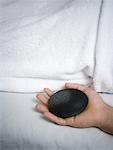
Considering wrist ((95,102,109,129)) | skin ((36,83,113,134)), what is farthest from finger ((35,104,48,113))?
wrist ((95,102,109,129))

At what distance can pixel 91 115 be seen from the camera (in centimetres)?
70

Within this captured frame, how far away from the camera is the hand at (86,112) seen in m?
0.69

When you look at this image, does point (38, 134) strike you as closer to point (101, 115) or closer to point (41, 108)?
point (41, 108)

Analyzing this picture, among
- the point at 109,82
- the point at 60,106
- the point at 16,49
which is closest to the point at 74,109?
the point at 60,106

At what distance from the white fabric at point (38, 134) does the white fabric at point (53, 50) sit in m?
0.10

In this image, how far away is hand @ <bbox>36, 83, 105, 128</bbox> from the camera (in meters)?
0.69

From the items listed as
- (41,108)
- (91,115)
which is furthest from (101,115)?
(41,108)

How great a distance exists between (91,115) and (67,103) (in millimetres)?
72

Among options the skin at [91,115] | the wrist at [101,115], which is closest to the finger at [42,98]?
the skin at [91,115]

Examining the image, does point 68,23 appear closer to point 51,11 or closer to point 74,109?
point 51,11

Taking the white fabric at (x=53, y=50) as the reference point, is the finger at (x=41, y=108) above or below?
below

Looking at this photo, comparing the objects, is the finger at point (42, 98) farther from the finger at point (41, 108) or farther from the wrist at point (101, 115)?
the wrist at point (101, 115)

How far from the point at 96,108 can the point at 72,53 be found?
177 millimetres

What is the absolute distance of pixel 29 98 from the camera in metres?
0.77
